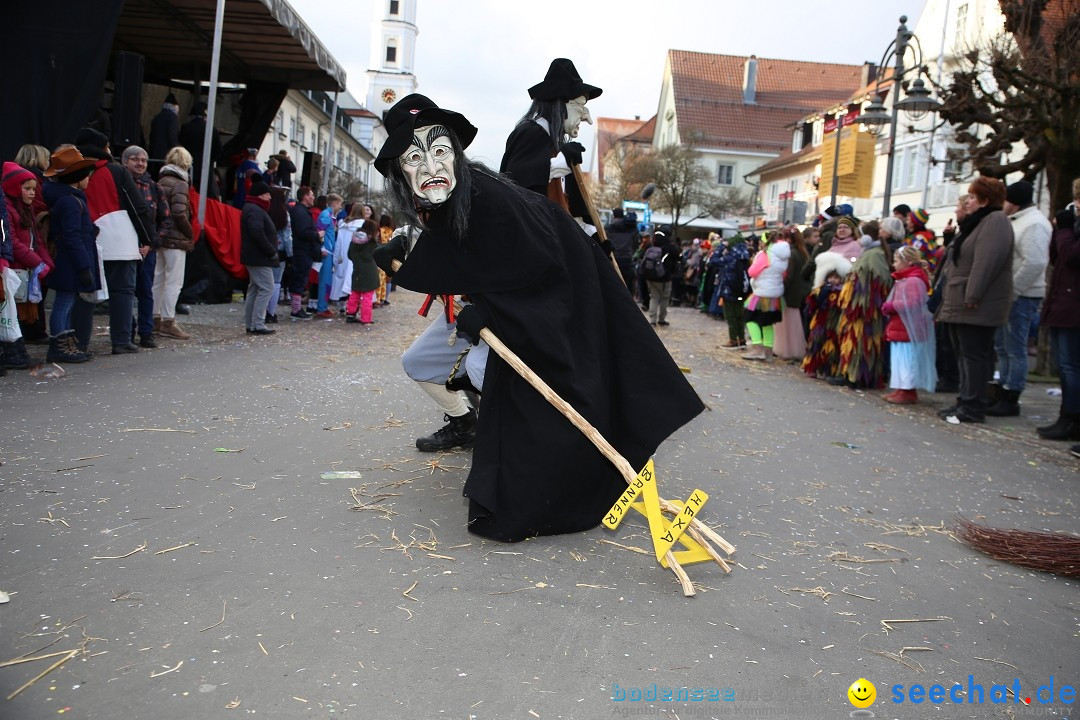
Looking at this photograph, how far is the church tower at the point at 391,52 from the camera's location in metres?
93.6

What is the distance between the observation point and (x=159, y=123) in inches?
543

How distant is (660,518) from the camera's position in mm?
3842

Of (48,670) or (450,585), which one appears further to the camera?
(450,585)

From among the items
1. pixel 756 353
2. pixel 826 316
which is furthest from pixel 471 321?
pixel 756 353

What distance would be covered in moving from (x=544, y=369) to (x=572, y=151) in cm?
256

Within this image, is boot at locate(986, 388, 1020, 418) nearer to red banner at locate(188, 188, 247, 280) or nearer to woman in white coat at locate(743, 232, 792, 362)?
woman in white coat at locate(743, 232, 792, 362)

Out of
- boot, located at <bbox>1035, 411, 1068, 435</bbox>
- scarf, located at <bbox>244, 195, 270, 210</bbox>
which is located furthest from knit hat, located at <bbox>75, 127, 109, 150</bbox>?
boot, located at <bbox>1035, 411, 1068, 435</bbox>

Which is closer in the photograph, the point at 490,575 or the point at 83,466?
the point at 490,575

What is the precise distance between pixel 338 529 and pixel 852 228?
8.42 m

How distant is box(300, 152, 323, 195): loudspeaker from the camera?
19812 mm

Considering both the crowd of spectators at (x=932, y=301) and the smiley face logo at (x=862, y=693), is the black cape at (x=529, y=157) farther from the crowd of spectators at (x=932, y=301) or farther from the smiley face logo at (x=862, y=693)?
the crowd of spectators at (x=932, y=301)

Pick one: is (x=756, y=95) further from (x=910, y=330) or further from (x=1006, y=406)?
(x=1006, y=406)

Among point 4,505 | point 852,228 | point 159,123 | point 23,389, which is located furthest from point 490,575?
point 159,123

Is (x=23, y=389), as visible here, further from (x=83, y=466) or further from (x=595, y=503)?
(x=595, y=503)
